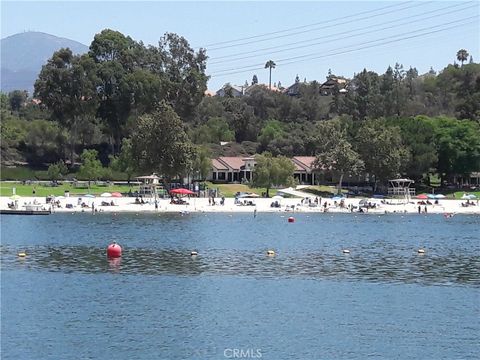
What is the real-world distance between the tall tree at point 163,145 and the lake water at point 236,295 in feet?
111

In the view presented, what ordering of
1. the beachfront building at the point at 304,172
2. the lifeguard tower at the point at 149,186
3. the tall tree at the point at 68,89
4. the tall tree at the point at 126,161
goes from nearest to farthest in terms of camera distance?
1. the lifeguard tower at the point at 149,186
2. the tall tree at the point at 126,161
3. the tall tree at the point at 68,89
4. the beachfront building at the point at 304,172

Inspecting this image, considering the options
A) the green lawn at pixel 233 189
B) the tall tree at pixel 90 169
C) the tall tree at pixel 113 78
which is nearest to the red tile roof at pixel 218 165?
the green lawn at pixel 233 189

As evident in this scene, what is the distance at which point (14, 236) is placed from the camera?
266ft

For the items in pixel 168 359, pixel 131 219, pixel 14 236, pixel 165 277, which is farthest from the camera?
pixel 131 219

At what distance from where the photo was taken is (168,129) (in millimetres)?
120562

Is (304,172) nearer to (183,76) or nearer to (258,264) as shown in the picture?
(183,76)

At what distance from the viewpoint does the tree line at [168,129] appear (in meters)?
126

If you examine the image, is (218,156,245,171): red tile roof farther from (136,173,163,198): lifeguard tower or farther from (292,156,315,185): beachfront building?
(136,173,163,198): lifeguard tower

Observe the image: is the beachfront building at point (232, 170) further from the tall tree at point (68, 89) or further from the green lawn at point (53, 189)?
the tall tree at point (68, 89)

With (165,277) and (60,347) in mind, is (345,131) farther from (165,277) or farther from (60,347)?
(60,347)

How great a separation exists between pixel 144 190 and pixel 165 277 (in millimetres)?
66217

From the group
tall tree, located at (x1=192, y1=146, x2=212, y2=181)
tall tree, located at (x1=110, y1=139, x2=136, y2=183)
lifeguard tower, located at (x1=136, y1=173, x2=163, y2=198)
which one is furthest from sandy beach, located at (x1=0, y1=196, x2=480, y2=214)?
tall tree, located at (x1=110, y1=139, x2=136, y2=183)

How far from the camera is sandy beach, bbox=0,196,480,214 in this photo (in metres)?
108

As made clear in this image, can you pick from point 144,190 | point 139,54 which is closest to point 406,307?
point 144,190
